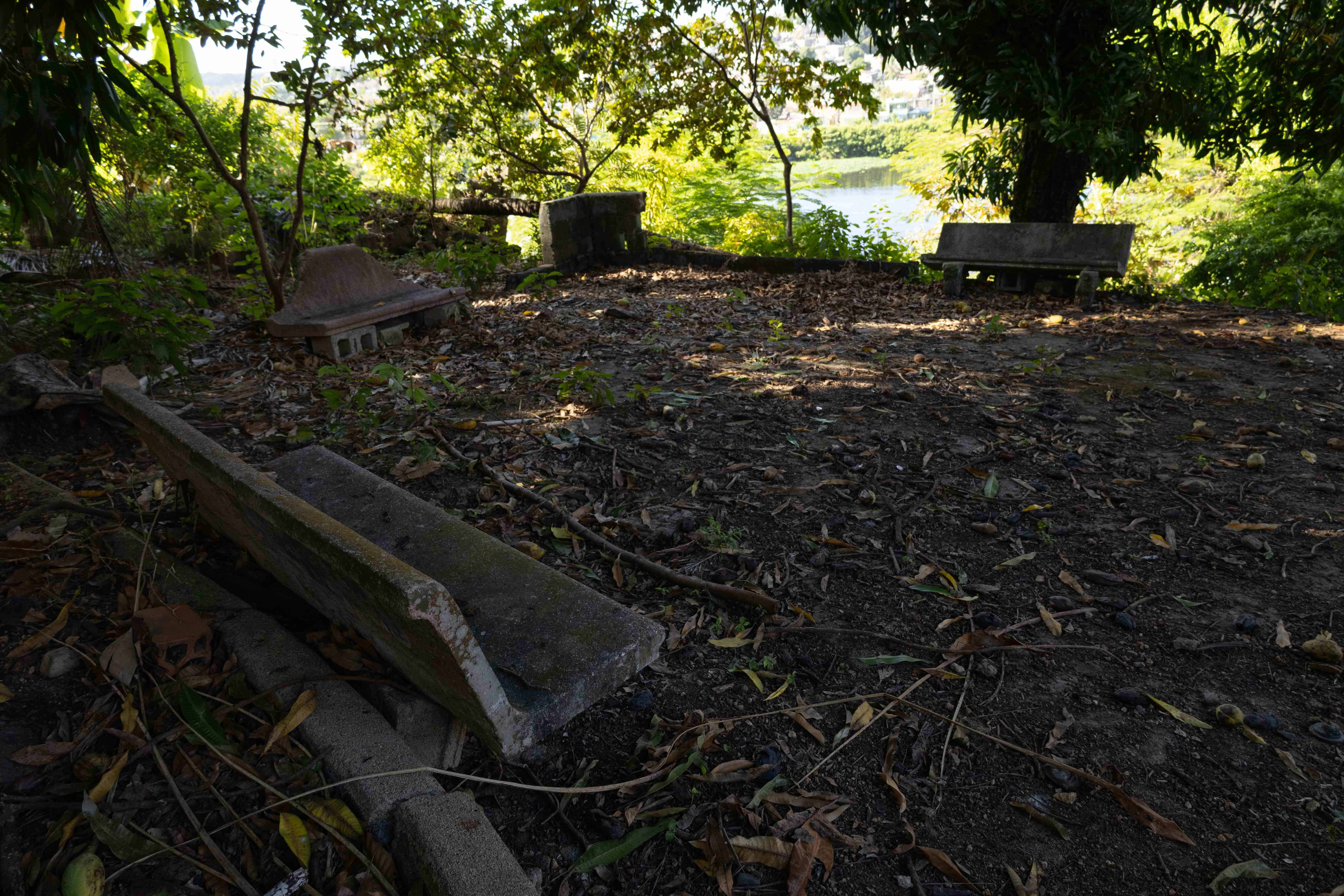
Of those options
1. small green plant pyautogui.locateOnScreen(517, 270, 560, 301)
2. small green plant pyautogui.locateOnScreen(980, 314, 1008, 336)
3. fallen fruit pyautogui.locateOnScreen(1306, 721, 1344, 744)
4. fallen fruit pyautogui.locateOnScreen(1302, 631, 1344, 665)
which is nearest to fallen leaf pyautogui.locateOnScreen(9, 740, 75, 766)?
fallen fruit pyautogui.locateOnScreen(1306, 721, 1344, 744)

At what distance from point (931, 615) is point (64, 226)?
8.12 m

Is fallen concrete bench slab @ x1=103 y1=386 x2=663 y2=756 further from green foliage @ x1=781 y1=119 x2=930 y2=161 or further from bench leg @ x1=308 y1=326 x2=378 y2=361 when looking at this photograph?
green foliage @ x1=781 y1=119 x2=930 y2=161

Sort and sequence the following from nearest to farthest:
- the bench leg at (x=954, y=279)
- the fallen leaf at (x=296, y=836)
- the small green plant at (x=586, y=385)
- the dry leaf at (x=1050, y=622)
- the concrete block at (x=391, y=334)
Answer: the fallen leaf at (x=296, y=836) → the dry leaf at (x=1050, y=622) → the small green plant at (x=586, y=385) → the concrete block at (x=391, y=334) → the bench leg at (x=954, y=279)

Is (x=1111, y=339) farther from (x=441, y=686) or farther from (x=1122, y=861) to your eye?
(x=441, y=686)

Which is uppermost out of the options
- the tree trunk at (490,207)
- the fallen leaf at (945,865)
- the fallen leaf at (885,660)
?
the tree trunk at (490,207)

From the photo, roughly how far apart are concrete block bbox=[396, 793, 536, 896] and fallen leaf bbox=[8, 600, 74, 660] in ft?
4.53

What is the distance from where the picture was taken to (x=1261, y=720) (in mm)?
Result: 1922

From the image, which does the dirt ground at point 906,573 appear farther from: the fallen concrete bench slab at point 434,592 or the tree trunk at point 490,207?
the tree trunk at point 490,207

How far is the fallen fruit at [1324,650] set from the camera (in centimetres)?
210

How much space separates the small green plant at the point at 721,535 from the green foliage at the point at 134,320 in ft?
11.3

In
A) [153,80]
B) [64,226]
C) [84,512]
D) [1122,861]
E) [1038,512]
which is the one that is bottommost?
[1122,861]

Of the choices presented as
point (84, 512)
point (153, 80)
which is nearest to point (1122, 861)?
point (84, 512)

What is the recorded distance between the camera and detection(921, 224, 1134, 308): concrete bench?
6.46 m

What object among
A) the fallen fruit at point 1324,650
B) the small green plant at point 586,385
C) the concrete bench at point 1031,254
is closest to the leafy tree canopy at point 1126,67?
the concrete bench at point 1031,254
